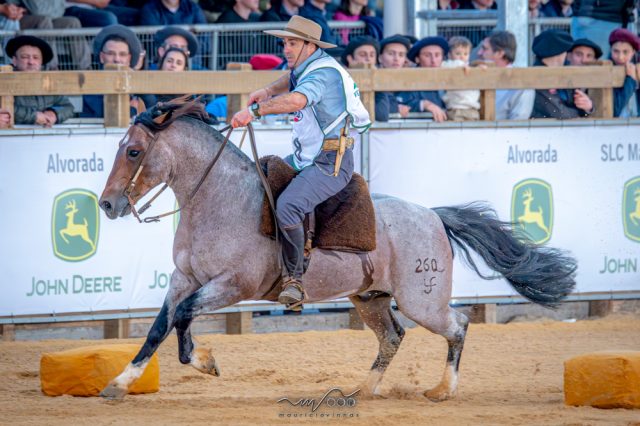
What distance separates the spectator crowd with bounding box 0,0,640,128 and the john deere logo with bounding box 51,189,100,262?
83 centimetres

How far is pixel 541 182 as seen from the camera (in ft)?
33.9

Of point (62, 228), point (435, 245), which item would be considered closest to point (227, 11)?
point (62, 228)

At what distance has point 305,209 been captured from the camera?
7086mm

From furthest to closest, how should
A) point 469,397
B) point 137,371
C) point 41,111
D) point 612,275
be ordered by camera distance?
point 612,275
point 41,111
point 469,397
point 137,371

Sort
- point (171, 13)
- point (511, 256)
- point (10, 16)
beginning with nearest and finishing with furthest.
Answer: point (511, 256) → point (10, 16) → point (171, 13)

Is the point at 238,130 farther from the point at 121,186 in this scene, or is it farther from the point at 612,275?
the point at 612,275

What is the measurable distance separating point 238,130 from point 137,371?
3.18 meters

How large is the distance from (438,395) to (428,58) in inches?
185

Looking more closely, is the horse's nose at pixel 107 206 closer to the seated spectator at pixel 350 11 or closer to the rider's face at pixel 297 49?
the rider's face at pixel 297 49

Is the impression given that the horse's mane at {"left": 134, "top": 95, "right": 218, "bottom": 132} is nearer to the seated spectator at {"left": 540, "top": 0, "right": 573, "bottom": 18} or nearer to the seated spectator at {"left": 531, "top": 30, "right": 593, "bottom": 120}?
the seated spectator at {"left": 531, "top": 30, "right": 593, "bottom": 120}

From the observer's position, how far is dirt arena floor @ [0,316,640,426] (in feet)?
21.8

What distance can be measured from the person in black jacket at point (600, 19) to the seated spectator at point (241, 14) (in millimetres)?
3807

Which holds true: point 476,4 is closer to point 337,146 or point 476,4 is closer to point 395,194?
point 395,194

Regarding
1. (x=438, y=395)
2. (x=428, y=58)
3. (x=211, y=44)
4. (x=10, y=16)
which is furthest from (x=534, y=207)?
(x=10, y=16)
